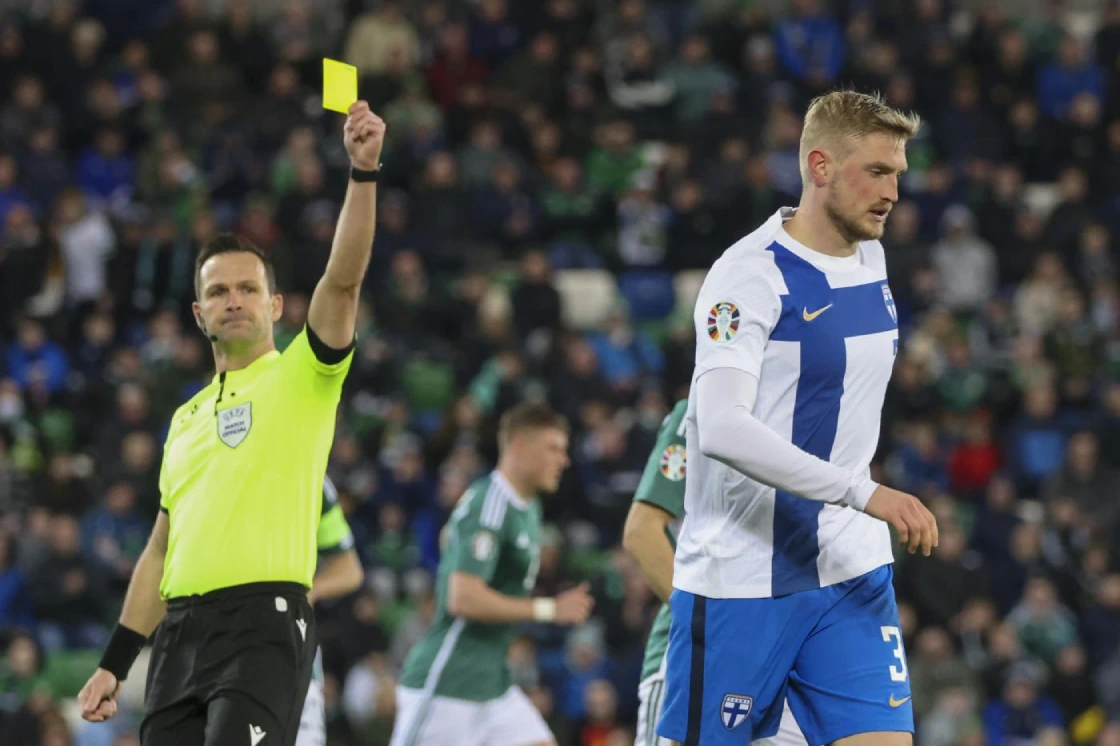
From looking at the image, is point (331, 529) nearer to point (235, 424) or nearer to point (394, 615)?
point (235, 424)

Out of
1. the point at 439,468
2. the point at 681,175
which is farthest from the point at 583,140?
the point at 439,468

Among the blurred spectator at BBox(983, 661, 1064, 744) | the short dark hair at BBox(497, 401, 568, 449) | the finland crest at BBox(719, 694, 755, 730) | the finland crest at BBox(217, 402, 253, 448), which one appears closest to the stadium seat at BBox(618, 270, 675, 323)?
the blurred spectator at BBox(983, 661, 1064, 744)

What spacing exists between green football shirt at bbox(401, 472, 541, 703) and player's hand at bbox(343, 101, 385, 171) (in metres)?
3.62

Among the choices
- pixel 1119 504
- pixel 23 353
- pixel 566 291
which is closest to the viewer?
pixel 1119 504

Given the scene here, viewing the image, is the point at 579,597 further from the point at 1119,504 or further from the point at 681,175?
the point at 681,175

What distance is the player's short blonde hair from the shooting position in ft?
19.4

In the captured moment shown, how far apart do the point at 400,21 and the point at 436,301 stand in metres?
4.43

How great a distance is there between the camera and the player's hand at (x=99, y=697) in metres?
6.44

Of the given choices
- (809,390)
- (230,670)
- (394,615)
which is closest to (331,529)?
(230,670)

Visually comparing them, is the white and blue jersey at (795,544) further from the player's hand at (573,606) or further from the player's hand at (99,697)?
the player's hand at (573,606)

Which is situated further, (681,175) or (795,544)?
(681,175)

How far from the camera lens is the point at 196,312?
671 centimetres

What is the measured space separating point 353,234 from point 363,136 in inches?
12.5

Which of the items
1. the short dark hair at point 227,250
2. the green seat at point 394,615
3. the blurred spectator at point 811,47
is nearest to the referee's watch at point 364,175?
the short dark hair at point 227,250
